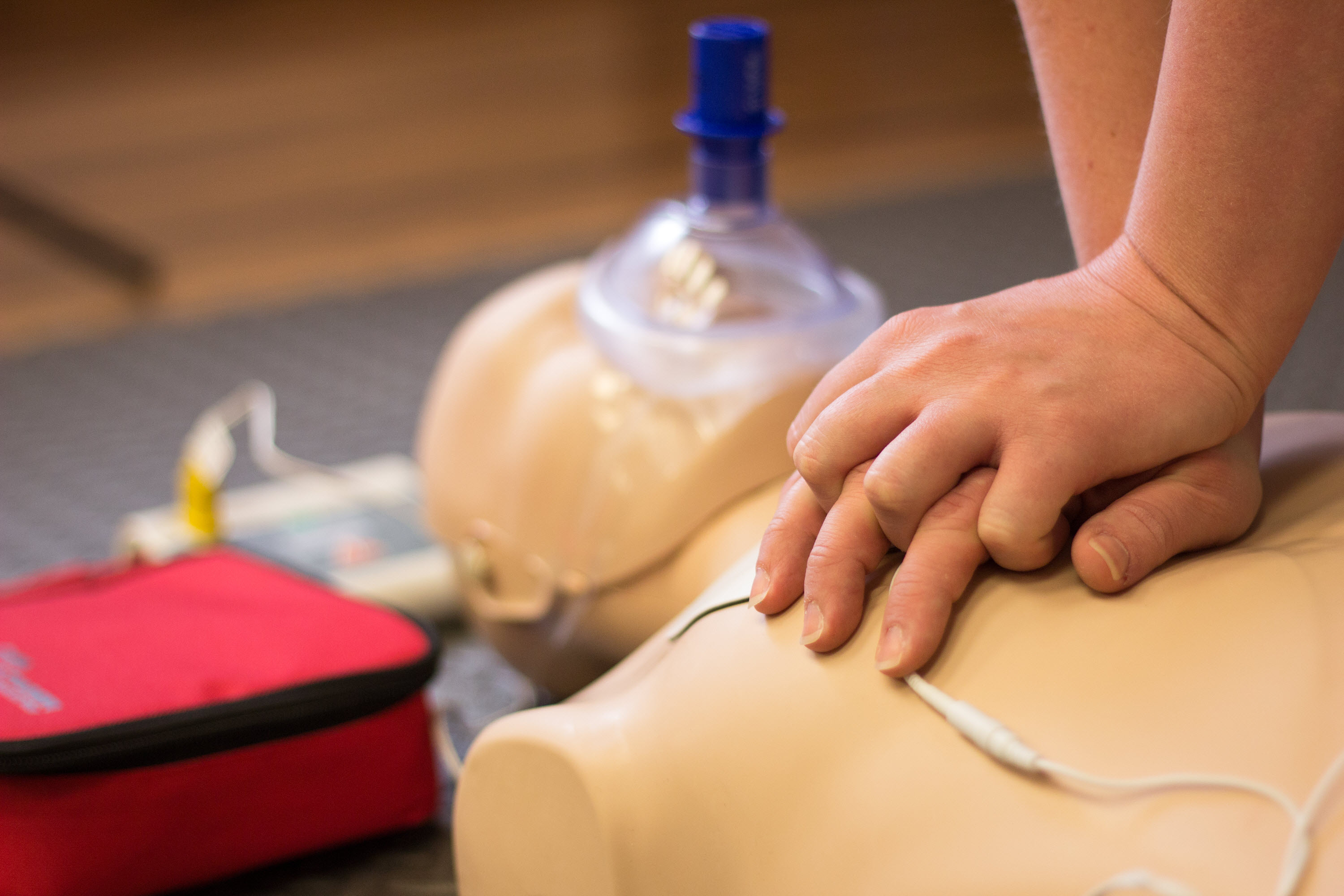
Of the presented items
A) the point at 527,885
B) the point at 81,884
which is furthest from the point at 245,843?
the point at 527,885

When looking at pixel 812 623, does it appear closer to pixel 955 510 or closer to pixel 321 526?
pixel 955 510

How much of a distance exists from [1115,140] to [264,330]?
120cm

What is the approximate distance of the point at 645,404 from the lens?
0.73 meters

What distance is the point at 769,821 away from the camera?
0.44 m

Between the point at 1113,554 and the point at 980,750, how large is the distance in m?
0.08

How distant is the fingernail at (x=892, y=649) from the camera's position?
42 cm

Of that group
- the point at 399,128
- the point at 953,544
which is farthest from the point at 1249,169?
the point at 399,128

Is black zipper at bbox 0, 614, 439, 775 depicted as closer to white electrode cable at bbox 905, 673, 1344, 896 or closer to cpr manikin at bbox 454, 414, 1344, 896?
cpr manikin at bbox 454, 414, 1344, 896

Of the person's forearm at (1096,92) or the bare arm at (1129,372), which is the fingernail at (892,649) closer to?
the bare arm at (1129,372)

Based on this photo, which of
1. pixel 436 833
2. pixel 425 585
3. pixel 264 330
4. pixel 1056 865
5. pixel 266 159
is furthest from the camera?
pixel 266 159

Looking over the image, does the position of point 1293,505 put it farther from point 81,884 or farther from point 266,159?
point 266,159

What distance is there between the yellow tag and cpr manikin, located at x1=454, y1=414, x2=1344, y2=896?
0.51 metres

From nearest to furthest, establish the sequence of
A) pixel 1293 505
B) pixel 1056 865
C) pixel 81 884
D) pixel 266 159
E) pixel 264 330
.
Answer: pixel 1056 865
pixel 1293 505
pixel 81 884
pixel 264 330
pixel 266 159

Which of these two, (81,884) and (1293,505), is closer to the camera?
(1293,505)
